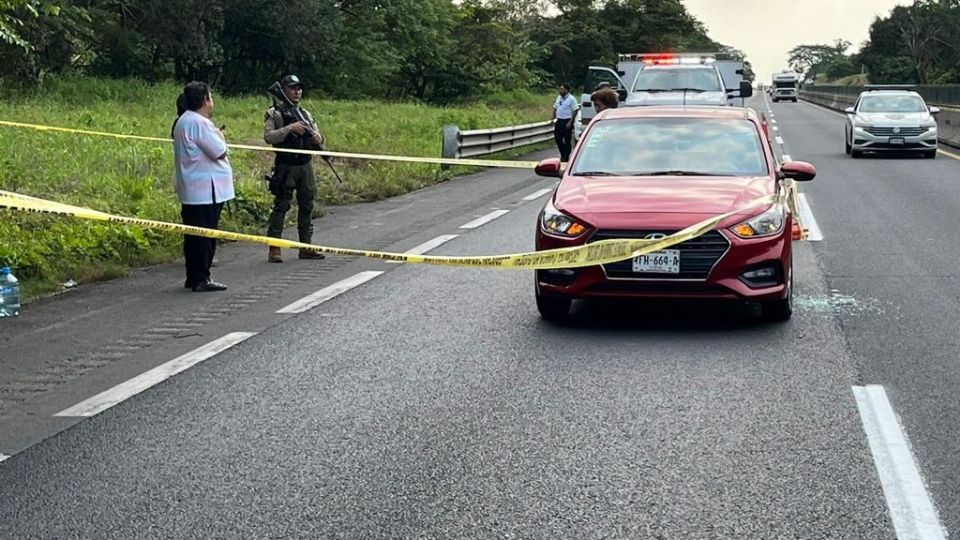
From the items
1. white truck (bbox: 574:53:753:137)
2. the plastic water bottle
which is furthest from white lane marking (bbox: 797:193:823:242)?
the plastic water bottle

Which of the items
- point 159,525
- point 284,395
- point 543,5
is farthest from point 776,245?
point 543,5

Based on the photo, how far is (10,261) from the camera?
34.8 ft

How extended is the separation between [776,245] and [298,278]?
173 inches

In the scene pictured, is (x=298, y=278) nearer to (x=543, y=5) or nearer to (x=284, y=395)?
(x=284, y=395)

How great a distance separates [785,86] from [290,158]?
289ft

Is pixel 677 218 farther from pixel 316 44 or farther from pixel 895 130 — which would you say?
pixel 316 44

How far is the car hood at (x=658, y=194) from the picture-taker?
830 centimetres

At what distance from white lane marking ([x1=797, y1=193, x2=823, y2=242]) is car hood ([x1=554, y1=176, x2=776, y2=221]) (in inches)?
180

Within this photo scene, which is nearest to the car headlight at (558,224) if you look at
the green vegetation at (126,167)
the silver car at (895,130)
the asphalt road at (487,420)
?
the asphalt road at (487,420)

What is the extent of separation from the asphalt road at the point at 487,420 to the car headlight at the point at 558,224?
66cm

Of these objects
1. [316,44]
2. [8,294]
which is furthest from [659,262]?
[316,44]

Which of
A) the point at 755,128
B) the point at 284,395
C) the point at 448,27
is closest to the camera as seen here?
the point at 284,395

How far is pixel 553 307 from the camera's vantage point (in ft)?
28.4

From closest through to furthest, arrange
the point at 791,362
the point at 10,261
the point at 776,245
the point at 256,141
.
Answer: the point at 791,362, the point at 776,245, the point at 10,261, the point at 256,141
